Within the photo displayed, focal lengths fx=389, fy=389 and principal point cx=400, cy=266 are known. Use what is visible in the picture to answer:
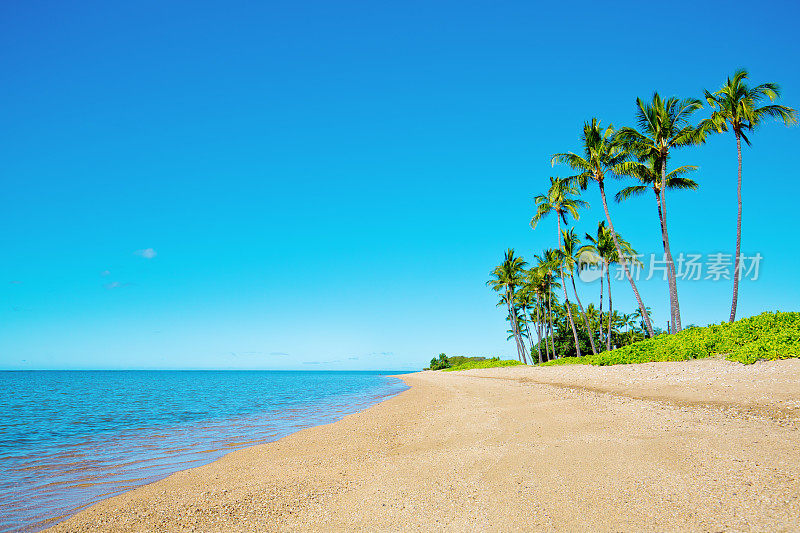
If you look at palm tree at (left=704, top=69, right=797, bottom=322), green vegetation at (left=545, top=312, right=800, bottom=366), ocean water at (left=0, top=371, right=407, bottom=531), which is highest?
palm tree at (left=704, top=69, right=797, bottom=322)

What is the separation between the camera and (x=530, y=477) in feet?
18.7

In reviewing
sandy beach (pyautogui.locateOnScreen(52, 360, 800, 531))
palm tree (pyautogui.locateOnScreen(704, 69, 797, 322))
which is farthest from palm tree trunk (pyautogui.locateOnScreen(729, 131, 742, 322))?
sandy beach (pyautogui.locateOnScreen(52, 360, 800, 531))

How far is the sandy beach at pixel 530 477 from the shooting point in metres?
4.43

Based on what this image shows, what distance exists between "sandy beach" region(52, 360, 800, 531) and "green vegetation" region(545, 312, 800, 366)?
2496 mm

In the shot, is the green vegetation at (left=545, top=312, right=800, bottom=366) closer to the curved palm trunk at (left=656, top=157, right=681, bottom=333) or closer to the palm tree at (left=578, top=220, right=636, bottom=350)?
the curved palm trunk at (left=656, top=157, right=681, bottom=333)

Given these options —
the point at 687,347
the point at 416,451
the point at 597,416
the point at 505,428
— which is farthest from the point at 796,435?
the point at 687,347

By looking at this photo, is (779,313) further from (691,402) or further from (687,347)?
(691,402)

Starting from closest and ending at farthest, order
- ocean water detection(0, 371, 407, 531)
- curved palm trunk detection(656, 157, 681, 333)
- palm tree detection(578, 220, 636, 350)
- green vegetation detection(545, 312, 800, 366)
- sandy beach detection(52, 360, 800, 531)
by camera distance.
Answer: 1. sandy beach detection(52, 360, 800, 531)
2. ocean water detection(0, 371, 407, 531)
3. green vegetation detection(545, 312, 800, 366)
4. curved palm trunk detection(656, 157, 681, 333)
5. palm tree detection(578, 220, 636, 350)

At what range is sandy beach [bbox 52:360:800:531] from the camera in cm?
443

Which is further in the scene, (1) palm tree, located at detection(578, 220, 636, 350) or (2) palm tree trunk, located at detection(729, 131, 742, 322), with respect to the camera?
(1) palm tree, located at detection(578, 220, 636, 350)

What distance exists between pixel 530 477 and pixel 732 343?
14892mm

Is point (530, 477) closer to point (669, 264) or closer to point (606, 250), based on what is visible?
point (669, 264)

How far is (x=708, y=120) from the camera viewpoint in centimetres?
2305

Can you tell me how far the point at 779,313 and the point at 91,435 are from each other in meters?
27.1
